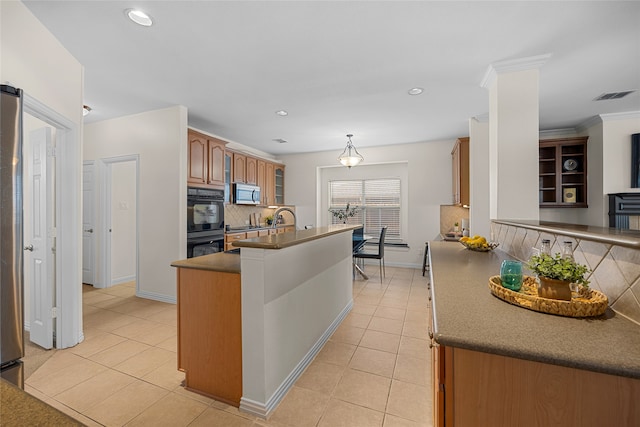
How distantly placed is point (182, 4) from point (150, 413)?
267 cm

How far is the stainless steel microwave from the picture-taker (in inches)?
199

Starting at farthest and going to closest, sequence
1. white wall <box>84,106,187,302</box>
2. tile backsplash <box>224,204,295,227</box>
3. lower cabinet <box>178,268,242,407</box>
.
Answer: tile backsplash <box>224,204,295,227</box>
white wall <box>84,106,187,302</box>
lower cabinet <box>178,268,242,407</box>

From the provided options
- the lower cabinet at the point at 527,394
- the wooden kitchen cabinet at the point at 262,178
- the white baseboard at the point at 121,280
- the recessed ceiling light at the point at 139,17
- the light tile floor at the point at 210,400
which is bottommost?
the light tile floor at the point at 210,400

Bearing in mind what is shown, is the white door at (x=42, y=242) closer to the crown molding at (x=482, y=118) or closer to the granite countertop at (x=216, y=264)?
the granite countertop at (x=216, y=264)

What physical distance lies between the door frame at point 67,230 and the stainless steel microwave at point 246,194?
8.59 feet

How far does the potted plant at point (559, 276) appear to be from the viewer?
39.4 inches

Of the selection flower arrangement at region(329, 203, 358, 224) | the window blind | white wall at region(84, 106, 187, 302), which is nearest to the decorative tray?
white wall at region(84, 106, 187, 302)

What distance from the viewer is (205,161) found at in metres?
4.09

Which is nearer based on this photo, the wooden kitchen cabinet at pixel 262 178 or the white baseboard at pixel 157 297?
the white baseboard at pixel 157 297

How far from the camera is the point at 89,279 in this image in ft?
14.4

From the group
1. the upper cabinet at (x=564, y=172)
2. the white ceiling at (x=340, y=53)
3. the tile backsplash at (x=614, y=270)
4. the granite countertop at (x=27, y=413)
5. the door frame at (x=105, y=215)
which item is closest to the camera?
the granite countertop at (x=27, y=413)

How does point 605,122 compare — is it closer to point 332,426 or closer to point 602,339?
point 602,339

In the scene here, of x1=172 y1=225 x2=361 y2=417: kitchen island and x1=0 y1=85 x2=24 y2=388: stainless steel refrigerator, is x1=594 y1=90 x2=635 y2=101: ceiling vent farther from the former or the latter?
x1=0 y1=85 x2=24 y2=388: stainless steel refrigerator

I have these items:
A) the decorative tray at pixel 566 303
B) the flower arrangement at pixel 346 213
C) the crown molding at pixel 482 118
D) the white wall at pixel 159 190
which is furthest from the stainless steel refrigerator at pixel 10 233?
the flower arrangement at pixel 346 213
